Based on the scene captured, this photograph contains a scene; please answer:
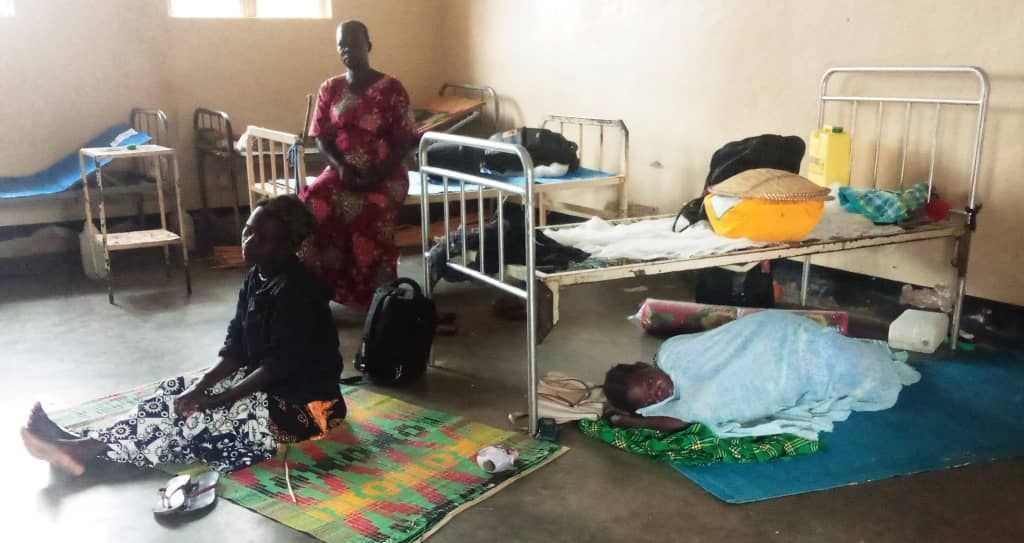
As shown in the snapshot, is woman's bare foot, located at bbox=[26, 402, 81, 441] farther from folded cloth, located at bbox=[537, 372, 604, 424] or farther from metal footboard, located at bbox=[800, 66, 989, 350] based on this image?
metal footboard, located at bbox=[800, 66, 989, 350]

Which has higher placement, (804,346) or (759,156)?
(759,156)

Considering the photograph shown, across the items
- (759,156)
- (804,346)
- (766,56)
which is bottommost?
(804,346)

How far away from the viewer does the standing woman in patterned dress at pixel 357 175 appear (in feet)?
15.1

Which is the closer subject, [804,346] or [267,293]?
[267,293]

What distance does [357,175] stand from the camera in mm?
4684

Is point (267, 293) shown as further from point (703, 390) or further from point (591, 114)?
point (591, 114)

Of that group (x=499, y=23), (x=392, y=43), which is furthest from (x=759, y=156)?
(x=392, y=43)

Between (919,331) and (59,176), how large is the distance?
18.2 ft

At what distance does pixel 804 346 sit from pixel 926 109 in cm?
175

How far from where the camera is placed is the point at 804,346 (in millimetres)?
3350

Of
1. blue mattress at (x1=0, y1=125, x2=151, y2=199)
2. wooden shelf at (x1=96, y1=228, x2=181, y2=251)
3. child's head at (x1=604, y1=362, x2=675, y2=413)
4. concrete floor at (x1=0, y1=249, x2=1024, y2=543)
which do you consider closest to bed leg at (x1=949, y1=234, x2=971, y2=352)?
concrete floor at (x1=0, y1=249, x2=1024, y2=543)

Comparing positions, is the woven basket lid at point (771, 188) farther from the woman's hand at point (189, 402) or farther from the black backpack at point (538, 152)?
the woman's hand at point (189, 402)

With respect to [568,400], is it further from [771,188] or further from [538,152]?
[538,152]

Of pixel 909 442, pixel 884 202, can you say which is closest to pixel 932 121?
pixel 884 202
